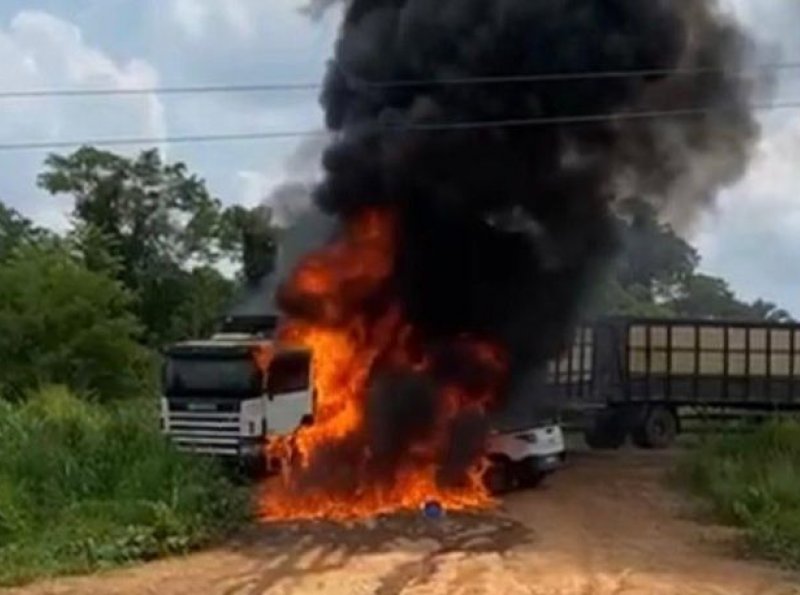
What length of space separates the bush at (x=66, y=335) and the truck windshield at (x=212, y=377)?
1640cm

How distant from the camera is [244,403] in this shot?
24.5 metres

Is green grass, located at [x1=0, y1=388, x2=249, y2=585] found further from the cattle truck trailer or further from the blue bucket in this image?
the cattle truck trailer

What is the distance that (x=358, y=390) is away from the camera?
26.1 meters

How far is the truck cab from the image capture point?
963 inches

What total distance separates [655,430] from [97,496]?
56.7 ft

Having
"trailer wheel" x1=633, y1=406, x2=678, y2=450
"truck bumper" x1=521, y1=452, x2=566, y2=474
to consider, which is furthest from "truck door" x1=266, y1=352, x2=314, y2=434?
"trailer wheel" x1=633, y1=406, x2=678, y2=450

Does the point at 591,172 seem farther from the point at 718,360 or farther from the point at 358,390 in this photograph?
the point at 718,360

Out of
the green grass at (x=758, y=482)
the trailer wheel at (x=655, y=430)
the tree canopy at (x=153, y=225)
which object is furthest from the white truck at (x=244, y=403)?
the tree canopy at (x=153, y=225)

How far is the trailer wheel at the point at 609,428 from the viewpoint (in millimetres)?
35031

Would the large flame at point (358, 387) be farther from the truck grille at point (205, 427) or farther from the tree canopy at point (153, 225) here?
the tree canopy at point (153, 225)

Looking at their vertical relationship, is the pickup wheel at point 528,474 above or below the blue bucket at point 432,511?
above

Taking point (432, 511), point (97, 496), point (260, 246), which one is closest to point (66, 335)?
point (260, 246)

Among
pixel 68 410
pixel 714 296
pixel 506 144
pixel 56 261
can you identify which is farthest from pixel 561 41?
pixel 714 296

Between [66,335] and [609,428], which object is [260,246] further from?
[609,428]
